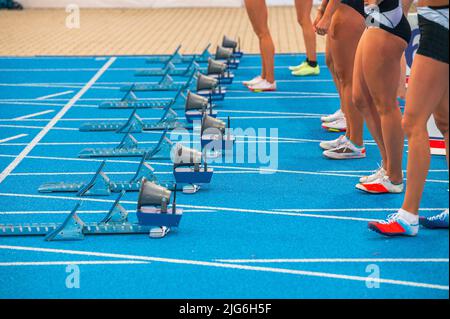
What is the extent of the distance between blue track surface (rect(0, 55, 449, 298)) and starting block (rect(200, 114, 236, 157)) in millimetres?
250

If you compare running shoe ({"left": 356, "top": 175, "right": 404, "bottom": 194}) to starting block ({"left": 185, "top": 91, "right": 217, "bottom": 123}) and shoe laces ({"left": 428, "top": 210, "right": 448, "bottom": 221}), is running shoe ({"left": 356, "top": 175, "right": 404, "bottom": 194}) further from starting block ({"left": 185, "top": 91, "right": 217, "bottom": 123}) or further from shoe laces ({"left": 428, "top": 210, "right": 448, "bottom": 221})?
starting block ({"left": 185, "top": 91, "right": 217, "bottom": 123})

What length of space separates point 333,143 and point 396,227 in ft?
6.74

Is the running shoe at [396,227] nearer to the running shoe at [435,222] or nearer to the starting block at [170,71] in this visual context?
the running shoe at [435,222]

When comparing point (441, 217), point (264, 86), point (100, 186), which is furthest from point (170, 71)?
point (441, 217)

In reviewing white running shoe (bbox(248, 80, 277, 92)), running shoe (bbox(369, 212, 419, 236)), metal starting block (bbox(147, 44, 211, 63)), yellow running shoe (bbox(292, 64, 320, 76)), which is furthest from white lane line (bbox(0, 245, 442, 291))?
metal starting block (bbox(147, 44, 211, 63))

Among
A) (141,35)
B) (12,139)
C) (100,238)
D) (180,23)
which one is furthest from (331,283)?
(180,23)

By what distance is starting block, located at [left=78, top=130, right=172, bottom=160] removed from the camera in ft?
22.7

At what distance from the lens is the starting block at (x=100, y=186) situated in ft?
19.8

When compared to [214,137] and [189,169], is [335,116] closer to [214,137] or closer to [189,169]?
[214,137]

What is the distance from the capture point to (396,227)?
4.93m

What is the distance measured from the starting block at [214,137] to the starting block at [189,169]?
0.66 m

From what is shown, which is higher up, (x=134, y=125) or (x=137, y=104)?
(x=134, y=125)

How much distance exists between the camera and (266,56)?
9.06 meters

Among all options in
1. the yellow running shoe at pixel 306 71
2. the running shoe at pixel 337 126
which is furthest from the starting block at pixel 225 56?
the running shoe at pixel 337 126
